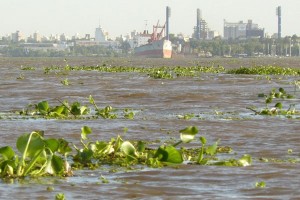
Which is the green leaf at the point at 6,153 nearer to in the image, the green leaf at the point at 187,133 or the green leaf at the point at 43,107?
Result: the green leaf at the point at 187,133

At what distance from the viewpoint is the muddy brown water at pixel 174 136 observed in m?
12.2

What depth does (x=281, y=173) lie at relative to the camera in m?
13.7

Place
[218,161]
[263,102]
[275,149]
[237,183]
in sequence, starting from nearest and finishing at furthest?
[237,183] → [218,161] → [275,149] → [263,102]

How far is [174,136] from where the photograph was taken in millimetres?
19203

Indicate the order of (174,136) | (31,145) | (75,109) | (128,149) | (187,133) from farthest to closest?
(75,109), (174,136), (128,149), (187,133), (31,145)

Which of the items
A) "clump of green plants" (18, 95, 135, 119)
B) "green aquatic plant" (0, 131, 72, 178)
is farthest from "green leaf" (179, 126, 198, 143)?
"clump of green plants" (18, 95, 135, 119)

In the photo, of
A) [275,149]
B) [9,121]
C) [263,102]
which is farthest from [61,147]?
[263,102]

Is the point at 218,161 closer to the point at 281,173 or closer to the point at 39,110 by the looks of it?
the point at 281,173

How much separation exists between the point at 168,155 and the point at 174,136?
4.96 meters

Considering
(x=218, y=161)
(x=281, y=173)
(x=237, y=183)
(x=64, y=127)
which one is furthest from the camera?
(x=64, y=127)

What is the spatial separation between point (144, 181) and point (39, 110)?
34.3ft

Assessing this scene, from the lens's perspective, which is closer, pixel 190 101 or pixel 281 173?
pixel 281 173

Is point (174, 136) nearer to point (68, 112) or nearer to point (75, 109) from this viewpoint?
point (75, 109)

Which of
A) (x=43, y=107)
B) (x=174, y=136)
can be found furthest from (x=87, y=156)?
(x=43, y=107)
